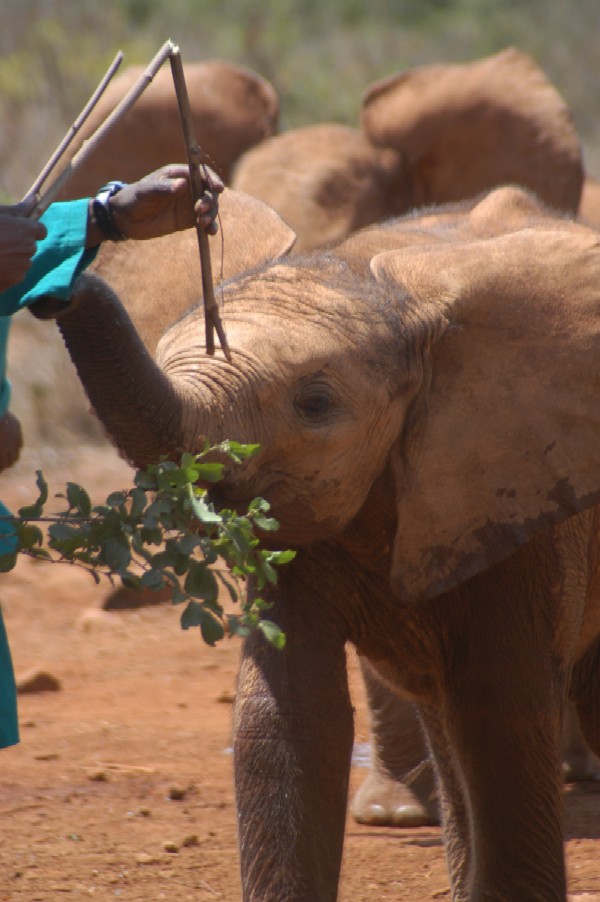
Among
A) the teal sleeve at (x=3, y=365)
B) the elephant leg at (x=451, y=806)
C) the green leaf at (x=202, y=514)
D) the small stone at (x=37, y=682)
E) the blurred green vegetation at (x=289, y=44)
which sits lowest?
the elephant leg at (x=451, y=806)

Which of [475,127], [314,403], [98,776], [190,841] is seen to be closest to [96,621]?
[98,776]

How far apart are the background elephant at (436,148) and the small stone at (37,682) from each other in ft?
7.63

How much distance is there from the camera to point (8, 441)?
327 centimetres

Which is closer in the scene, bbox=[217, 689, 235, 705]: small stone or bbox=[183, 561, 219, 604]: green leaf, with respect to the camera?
bbox=[183, 561, 219, 604]: green leaf

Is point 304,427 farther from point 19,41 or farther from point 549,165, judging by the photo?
point 19,41

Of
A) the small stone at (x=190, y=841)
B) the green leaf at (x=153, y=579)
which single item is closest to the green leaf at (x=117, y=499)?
the green leaf at (x=153, y=579)

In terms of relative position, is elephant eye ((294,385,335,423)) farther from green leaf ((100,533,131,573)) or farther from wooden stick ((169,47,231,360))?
green leaf ((100,533,131,573))

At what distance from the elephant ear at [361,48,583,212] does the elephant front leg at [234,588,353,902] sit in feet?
14.7

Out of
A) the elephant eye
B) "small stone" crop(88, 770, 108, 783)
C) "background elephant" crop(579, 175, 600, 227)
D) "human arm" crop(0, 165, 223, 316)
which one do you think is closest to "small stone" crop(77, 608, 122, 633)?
"small stone" crop(88, 770, 108, 783)

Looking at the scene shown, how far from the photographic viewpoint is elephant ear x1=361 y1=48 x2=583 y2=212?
7371mm

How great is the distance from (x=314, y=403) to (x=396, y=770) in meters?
1.94

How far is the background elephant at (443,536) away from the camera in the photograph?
3098 millimetres

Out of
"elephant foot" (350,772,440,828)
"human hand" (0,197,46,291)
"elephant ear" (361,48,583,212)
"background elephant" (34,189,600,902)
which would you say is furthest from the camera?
"elephant ear" (361,48,583,212)

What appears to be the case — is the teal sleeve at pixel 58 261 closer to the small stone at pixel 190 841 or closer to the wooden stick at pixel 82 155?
the wooden stick at pixel 82 155
